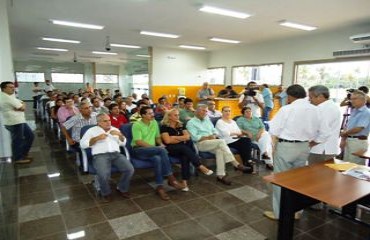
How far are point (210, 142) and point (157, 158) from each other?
0.91 meters

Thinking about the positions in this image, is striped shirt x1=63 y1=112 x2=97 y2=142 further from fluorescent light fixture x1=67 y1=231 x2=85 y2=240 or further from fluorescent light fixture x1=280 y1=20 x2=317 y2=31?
fluorescent light fixture x1=280 y1=20 x2=317 y2=31

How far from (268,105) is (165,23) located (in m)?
3.64

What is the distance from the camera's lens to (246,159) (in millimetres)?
4059

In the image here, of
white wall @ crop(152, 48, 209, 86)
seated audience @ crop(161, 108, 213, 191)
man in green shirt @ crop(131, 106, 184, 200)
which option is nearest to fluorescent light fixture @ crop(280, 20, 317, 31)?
seated audience @ crop(161, 108, 213, 191)

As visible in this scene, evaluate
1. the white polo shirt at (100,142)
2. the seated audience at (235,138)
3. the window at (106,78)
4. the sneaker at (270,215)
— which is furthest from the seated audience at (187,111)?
the window at (106,78)

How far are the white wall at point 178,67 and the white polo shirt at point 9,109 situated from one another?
637 centimetres

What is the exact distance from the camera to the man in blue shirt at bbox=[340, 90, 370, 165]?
10.1 feet

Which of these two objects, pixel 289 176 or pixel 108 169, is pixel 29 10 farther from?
pixel 289 176

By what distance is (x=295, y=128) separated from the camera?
2383mm

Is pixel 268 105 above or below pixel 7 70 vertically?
below

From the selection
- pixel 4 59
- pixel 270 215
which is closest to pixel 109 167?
pixel 270 215

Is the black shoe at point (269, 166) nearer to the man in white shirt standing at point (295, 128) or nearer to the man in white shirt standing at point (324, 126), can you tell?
the man in white shirt standing at point (324, 126)

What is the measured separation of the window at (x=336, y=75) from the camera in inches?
247

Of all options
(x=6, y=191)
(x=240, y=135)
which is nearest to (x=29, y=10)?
(x=6, y=191)
